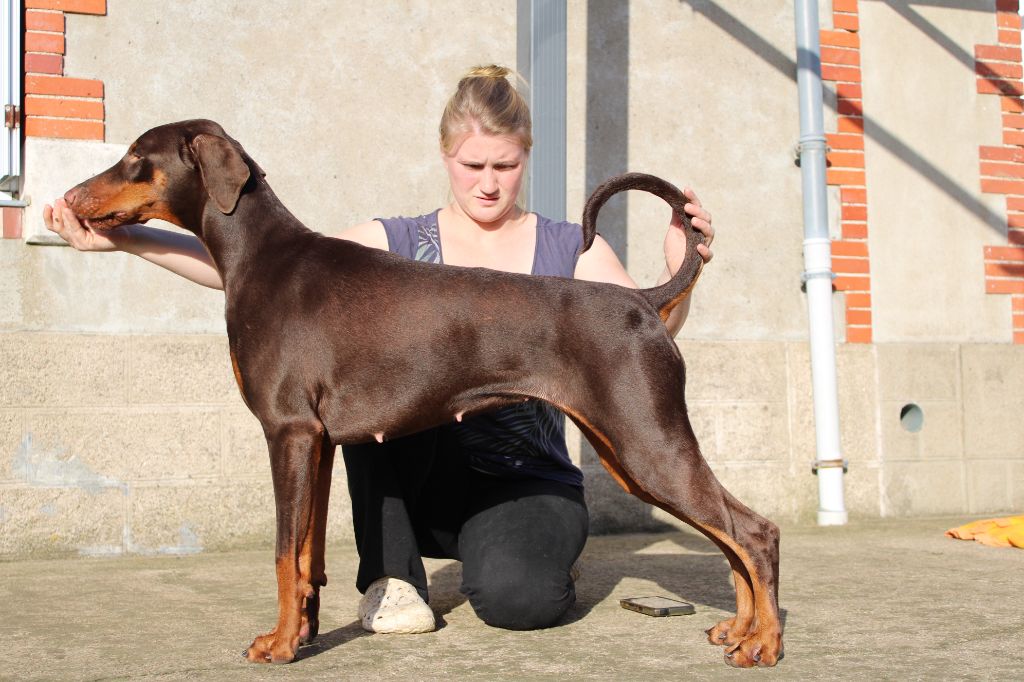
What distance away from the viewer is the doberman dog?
2932mm

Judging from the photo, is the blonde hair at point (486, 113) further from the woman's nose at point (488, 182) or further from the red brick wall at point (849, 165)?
the red brick wall at point (849, 165)

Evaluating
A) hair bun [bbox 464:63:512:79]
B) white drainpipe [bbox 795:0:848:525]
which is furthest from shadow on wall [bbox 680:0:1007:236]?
hair bun [bbox 464:63:512:79]

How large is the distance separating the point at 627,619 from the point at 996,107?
5160 millimetres

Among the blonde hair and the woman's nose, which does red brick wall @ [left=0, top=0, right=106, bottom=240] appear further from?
the woman's nose

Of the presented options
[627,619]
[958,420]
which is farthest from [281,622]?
[958,420]

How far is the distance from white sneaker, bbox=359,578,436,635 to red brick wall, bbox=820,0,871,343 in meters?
4.10

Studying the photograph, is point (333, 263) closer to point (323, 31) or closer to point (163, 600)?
point (163, 600)

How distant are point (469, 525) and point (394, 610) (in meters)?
0.48

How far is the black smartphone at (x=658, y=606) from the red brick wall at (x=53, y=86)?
11.9 ft

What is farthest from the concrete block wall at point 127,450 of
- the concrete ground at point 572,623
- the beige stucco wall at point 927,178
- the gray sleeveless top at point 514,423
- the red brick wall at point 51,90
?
the beige stucco wall at point 927,178

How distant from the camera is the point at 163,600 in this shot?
13.2 feet

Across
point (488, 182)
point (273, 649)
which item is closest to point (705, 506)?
point (273, 649)

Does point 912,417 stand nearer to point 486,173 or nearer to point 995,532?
point 995,532

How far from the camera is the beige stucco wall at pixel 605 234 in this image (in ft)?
17.2
